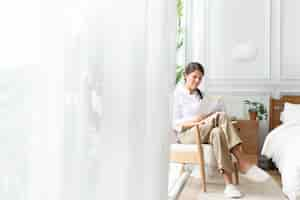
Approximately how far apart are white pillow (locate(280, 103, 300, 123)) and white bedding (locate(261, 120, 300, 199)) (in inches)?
8.6

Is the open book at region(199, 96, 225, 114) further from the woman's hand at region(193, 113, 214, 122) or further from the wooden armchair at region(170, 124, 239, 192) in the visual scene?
the wooden armchair at region(170, 124, 239, 192)

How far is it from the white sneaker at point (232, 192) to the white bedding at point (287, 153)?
1.29 ft

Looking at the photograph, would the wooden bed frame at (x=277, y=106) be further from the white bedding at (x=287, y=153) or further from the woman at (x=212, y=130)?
the woman at (x=212, y=130)

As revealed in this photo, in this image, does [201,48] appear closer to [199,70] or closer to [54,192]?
[199,70]

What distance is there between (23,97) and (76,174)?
19cm

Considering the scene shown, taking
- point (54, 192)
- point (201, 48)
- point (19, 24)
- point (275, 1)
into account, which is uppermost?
point (275, 1)

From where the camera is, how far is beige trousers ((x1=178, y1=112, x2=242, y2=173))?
3.70 metres

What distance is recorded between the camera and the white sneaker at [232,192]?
3.58 m

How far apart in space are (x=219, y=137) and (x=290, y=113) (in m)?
1.27

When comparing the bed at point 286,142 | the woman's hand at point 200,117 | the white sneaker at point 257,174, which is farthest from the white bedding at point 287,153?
the woman's hand at point 200,117

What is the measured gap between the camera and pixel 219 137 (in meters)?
3.74

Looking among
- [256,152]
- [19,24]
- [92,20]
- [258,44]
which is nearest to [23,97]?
[19,24]

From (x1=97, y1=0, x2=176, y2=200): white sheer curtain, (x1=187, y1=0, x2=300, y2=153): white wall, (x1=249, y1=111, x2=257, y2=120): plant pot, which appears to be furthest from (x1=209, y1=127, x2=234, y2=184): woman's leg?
(x1=97, y1=0, x2=176, y2=200): white sheer curtain

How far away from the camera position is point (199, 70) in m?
3.99
